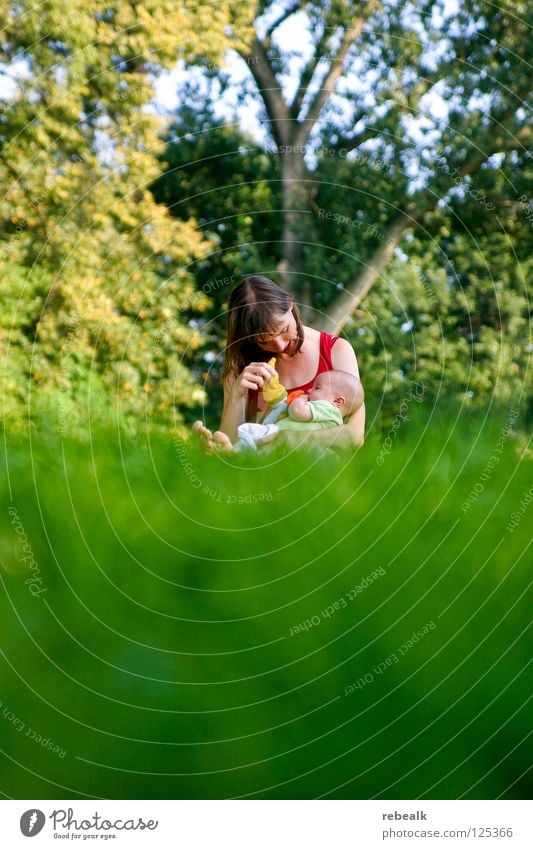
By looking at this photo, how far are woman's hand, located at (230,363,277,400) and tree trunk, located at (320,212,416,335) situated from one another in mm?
4504

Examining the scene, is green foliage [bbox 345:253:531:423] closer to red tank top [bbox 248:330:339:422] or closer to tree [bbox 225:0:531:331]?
tree [bbox 225:0:531:331]

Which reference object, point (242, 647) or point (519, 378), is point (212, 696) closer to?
point (242, 647)

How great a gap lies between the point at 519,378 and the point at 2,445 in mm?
6899

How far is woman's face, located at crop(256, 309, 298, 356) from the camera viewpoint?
3301mm

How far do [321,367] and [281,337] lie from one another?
0.18 metres

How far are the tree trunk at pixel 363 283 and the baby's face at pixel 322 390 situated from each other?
4300mm

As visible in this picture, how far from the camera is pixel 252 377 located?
288 cm

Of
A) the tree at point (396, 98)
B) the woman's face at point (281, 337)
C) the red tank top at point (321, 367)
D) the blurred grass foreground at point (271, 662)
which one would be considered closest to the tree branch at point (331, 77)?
the tree at point (396, 98)

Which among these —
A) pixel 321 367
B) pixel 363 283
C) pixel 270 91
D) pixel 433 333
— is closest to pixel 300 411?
pixel 321 367

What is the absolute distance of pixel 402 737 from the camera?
82 cm

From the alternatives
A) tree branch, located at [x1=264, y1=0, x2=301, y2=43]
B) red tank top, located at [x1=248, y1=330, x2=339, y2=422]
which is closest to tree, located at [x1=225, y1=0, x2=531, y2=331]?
tree branch, located at [x1=264, y1=0, x2=301, y2=43]

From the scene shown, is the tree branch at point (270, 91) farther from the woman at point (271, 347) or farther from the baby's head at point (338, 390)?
the baby's head at point (338, 390)

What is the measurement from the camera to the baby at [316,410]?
271 cm

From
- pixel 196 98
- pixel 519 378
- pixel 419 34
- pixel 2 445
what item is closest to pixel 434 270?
pixel 519 378
